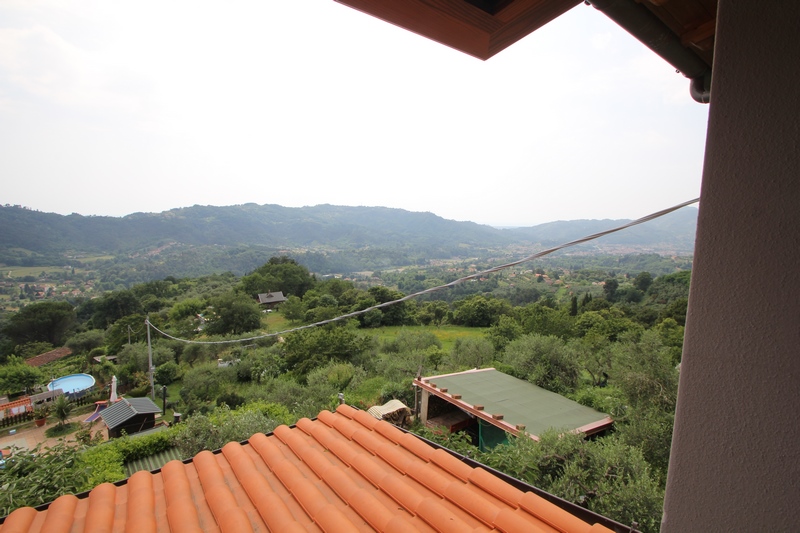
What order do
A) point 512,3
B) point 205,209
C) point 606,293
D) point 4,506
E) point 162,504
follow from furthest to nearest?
point 205,209 < point 606,293 < point 4,506 < point 162,504 < point 512,3

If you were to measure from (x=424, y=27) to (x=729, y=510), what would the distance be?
127cm

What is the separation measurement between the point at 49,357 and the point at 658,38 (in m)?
39.9

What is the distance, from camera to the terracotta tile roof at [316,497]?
2.05 meters

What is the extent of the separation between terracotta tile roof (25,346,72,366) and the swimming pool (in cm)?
1032

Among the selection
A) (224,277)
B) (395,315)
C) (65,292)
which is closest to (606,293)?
(395,315)

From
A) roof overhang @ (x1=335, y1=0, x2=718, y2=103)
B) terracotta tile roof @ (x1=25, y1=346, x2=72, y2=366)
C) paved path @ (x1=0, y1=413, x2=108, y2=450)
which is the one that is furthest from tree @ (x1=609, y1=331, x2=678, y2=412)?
terracotta tile roof @ (x1=25, y1=346, x2=72, y2=366)

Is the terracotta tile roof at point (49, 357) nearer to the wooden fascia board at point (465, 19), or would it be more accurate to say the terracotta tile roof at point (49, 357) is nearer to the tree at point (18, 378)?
the tree at point (18, 378)

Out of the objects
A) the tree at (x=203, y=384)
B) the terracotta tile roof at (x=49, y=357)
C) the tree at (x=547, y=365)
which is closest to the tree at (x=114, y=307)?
the terracotta tile roof at (x=49, y=357)

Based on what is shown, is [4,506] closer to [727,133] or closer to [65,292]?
[727,133]

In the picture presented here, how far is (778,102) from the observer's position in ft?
1.75

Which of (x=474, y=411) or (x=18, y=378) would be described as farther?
(x=18, y=378)

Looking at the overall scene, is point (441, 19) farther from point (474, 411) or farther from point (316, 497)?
point (474, 411)

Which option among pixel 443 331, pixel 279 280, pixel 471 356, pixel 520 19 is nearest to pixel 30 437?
pixel 471 356

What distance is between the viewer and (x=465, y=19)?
1.07 metres
